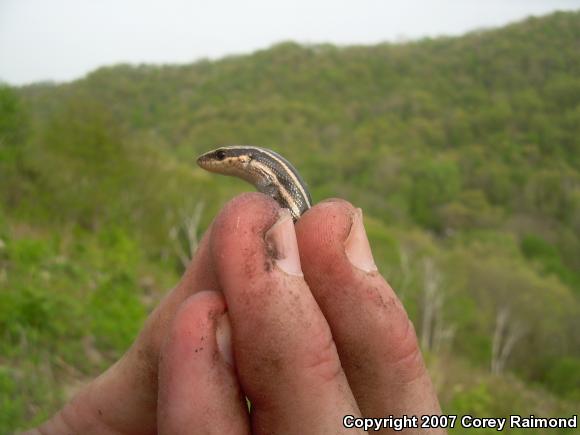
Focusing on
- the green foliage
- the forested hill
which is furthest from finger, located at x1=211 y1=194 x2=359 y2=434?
the forested hill

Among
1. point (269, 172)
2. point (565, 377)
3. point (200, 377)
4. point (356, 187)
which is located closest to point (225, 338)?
point (200, 377)

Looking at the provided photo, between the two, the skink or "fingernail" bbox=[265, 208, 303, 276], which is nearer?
"fingernail" bbox=[265, 208, 303, 276]

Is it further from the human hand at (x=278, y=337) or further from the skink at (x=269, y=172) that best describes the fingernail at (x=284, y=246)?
the skink at (x=269, y=172)

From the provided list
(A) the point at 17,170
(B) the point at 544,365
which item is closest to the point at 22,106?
(A) the point at 17,170

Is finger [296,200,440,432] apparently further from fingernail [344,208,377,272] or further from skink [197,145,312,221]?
skink [197,145,312,221]

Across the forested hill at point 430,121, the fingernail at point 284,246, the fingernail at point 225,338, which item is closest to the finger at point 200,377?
the fingernail at point 225,338
